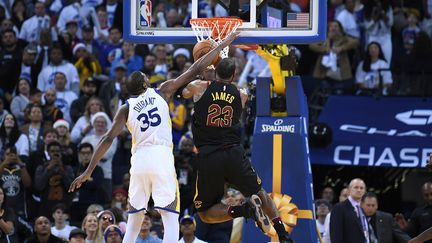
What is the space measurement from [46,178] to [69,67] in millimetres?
3772

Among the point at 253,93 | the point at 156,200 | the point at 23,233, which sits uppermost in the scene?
the point at 253,93

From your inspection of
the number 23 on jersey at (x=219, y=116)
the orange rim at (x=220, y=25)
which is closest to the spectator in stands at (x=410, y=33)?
the orange rim at (x=220, y=25)

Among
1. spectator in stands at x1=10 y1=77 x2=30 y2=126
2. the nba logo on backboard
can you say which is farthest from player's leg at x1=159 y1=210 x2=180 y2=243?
spectator in stands at x1=10 y1=77 x2=30 y2=126

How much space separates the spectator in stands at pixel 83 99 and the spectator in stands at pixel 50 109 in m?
0.32

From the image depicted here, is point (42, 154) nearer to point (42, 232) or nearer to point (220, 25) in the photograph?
point (42, 232)

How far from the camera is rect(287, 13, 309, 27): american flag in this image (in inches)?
518

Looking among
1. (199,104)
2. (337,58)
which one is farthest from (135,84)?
(337,58)

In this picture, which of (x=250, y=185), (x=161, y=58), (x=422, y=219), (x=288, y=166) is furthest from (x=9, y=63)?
(x=250, y=185)

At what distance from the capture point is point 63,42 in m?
20.9

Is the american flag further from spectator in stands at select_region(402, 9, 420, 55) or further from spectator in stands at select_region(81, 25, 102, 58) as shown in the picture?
spectator in stands at select_region(81, 25, 102, 58)

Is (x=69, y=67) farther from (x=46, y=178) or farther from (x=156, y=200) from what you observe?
(x=156, y=200)

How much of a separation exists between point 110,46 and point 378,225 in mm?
8031

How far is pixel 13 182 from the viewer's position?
16.8 meters

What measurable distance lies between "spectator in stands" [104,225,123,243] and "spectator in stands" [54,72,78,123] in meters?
5.57
